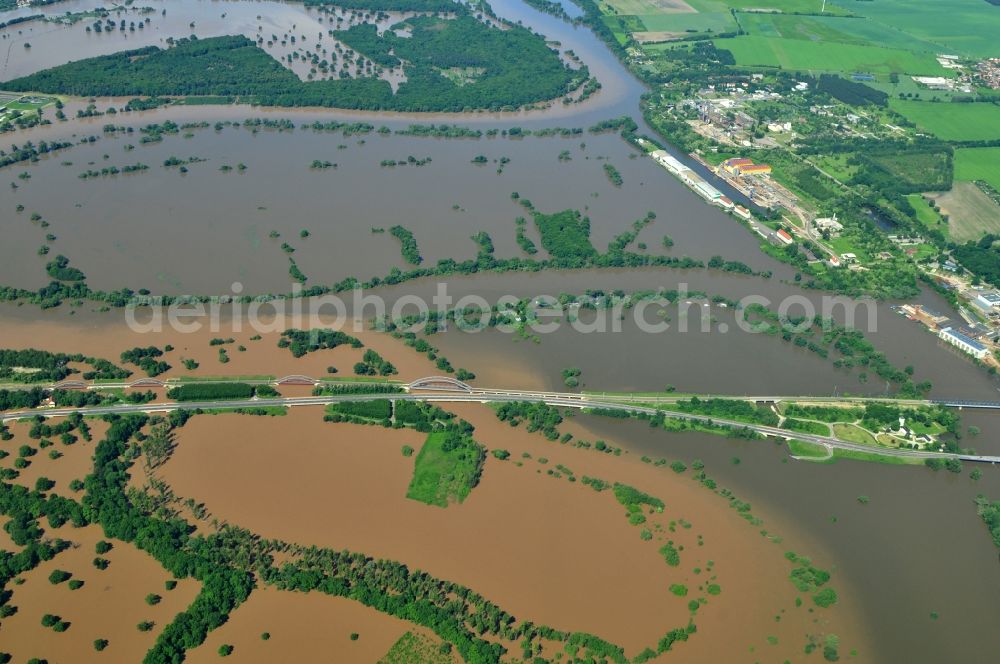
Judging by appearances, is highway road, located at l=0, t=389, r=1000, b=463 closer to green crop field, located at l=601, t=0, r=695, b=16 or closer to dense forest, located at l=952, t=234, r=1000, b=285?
dense forest, located at l=952, t=234, r=1000, b=285

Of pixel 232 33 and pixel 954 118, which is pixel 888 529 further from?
pixel 232 33

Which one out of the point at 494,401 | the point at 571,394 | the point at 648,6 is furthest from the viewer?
the point at 648,6

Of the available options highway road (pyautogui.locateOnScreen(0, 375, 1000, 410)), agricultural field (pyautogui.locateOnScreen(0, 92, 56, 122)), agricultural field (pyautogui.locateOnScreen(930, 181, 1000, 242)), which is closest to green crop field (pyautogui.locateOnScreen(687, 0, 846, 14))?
agricultural field (pyautogui.locateOnScreen(930, 181, 1000, 242))

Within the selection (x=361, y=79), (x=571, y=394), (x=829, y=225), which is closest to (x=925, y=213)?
(x=829, y=225)

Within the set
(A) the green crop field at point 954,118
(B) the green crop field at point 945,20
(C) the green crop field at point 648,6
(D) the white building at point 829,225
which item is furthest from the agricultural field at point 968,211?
(C) the green crop field at point 648,6

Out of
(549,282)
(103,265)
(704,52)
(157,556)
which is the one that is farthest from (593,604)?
(704,52)

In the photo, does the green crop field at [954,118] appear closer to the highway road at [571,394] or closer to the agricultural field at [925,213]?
the agricultural field at [925,213]

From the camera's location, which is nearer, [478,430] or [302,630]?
[302,630]
